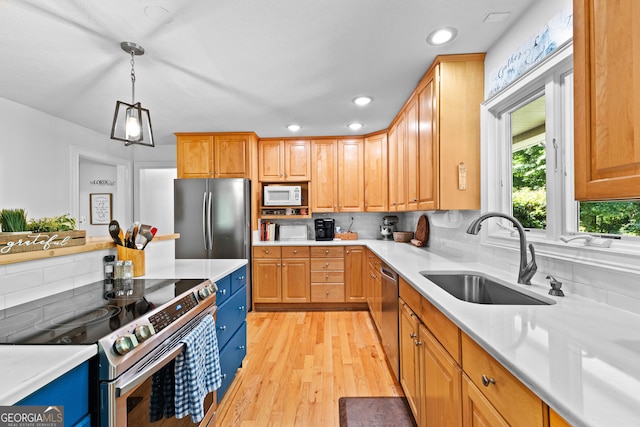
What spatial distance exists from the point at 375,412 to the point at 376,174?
117 inches

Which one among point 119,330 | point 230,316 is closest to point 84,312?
point 119,330

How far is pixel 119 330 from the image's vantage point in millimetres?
969

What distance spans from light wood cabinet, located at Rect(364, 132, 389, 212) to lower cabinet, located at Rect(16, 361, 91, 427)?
362 centimetres

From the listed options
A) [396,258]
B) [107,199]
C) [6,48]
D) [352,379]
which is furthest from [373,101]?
[107,199]

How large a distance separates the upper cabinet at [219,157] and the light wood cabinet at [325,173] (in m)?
0.93

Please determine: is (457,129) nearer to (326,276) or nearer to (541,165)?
(541,165)

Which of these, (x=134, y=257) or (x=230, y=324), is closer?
(x=134, y=257)

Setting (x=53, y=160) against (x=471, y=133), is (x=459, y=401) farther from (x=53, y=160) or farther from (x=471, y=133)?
(x=53, y=160)

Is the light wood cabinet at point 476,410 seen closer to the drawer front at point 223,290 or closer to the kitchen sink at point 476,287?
the kitchen sink at point 476,287

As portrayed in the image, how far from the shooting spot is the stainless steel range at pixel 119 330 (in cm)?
90

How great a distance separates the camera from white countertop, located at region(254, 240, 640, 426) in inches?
22.6

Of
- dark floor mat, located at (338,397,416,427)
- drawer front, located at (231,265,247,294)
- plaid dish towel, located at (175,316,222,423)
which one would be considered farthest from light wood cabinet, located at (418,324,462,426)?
drawer front, located at (231,265,247,294)

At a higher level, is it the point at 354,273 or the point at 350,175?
the point at 350,175

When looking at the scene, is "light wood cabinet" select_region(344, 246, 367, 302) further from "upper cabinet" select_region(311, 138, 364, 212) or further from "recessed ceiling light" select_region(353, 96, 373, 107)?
"recessed ceiling light" select_region(353, 96, 373, 107)
